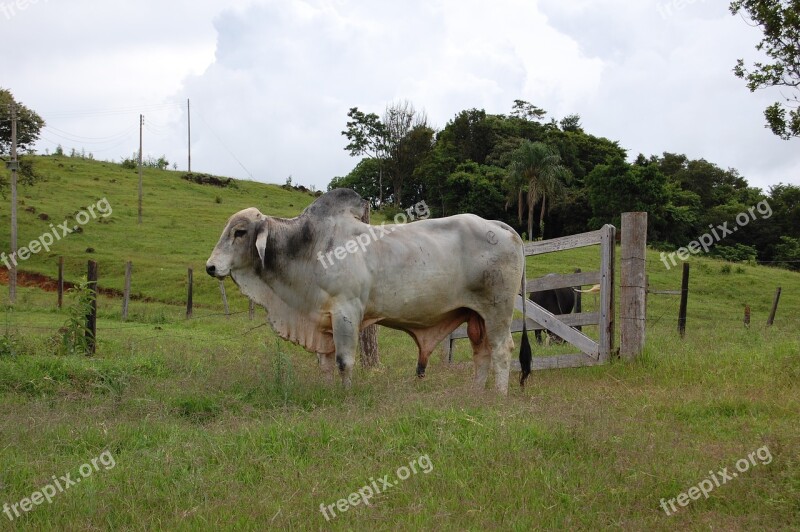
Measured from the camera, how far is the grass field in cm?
477

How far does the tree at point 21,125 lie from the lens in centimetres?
3803

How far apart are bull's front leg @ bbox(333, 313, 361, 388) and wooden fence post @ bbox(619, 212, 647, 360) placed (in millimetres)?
3690

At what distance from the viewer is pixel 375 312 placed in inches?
333

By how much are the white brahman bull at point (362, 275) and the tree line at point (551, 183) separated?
3903 centimetres

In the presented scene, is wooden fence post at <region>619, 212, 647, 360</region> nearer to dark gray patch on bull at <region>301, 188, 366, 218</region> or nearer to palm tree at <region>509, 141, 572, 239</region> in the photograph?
dark gray patch on bull at <region>301, 188, 366, 218</region>

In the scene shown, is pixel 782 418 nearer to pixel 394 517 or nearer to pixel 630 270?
pixel 630 270

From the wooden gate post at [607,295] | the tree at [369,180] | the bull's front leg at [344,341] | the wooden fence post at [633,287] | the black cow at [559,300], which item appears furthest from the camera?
the tree at [369,180]

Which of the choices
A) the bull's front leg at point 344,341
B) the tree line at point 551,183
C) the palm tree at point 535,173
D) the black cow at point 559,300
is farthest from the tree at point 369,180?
the bull's front leg at point 344,341

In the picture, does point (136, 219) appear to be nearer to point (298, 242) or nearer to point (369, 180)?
point (369, 180)

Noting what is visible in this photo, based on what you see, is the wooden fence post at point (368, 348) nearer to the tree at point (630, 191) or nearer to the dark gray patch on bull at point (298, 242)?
the dark gray patch on bull at point (298, 242)

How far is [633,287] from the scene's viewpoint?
32.7 feet


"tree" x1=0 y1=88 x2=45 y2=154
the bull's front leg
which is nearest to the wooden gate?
the bull's front leg

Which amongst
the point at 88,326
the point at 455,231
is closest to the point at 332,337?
the point at 455,231

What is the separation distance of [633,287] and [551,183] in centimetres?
4140
